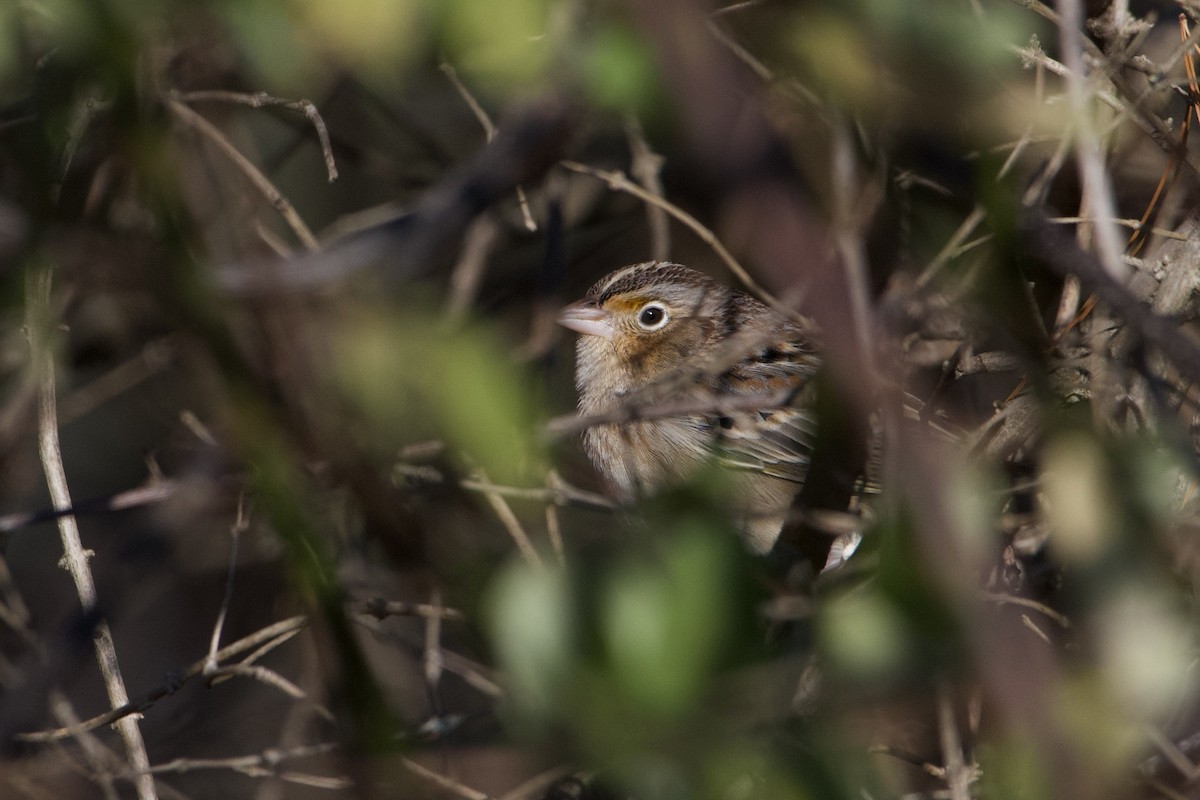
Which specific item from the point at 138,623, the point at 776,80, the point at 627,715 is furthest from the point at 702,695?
the point at 138,623

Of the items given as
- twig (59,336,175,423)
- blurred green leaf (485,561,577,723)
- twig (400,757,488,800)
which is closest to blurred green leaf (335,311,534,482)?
blurred green leaf (485,561,577,723)

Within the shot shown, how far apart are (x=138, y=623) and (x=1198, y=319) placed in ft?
19.0

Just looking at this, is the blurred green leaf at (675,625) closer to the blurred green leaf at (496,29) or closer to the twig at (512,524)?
the blurred green leaf at (496,29)

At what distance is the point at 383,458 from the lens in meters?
1.83

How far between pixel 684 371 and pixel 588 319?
592 millimetres

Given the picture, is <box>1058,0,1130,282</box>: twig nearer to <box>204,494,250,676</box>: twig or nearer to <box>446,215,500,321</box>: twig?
<box>204,494,250,676</box>: twig

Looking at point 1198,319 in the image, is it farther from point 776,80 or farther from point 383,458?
point 383,458

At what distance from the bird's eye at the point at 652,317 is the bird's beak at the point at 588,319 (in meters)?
0.12

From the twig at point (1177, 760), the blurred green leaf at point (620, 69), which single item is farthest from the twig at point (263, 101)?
the twig at point (1177, 760)

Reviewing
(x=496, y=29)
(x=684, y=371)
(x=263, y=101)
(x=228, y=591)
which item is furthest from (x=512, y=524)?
(x=496, y=29)

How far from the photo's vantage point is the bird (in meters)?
4.57

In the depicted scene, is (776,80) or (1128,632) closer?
(1128,632)

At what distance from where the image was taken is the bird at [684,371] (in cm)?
457

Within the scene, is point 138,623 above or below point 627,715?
below
